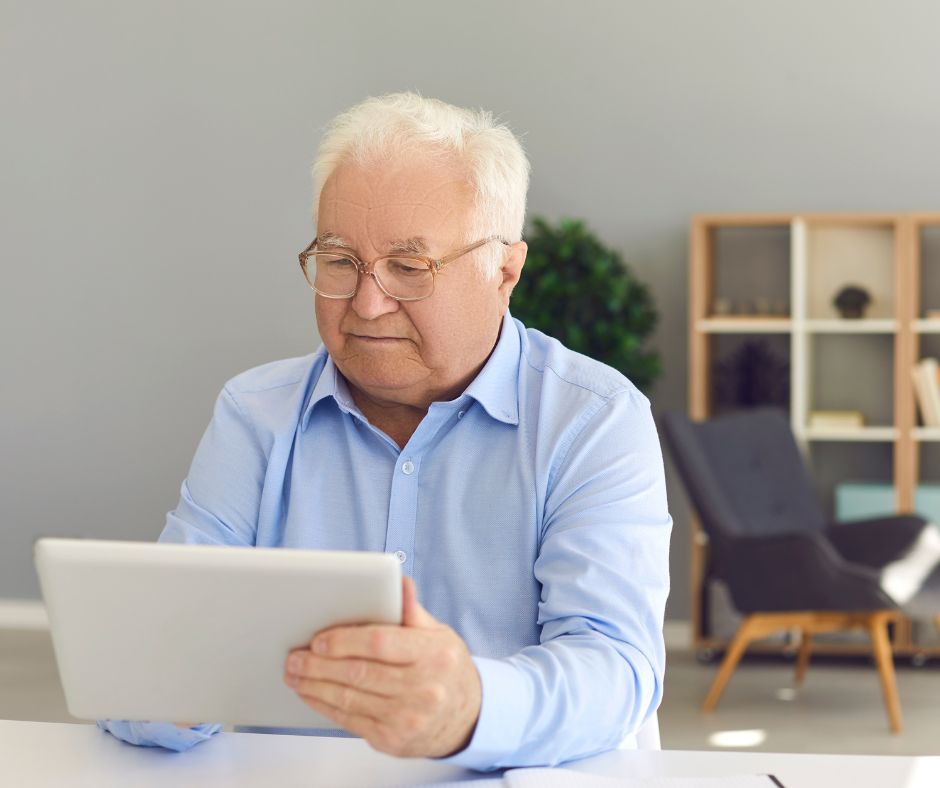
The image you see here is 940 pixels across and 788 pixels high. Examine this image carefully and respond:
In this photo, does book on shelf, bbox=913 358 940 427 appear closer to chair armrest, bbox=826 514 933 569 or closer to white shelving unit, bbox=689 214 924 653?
white shelving unit, bbox=689 214 924 653

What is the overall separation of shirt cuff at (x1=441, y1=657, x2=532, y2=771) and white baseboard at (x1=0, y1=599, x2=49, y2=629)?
197 inches

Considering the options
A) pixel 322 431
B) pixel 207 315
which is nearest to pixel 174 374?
pixel 207 315

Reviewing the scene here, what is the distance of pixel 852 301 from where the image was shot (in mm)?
5051

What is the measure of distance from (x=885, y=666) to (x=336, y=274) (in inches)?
123

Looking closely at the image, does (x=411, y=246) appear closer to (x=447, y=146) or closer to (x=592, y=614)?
(x=447, y=146)

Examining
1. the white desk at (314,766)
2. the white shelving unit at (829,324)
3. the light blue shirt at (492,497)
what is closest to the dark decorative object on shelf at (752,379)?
the white shelving unit at (829,324)

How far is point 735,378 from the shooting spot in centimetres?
517

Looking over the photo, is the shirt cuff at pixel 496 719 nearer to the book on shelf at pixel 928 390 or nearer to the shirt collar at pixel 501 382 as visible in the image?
the shirt collar at pixel 501 382

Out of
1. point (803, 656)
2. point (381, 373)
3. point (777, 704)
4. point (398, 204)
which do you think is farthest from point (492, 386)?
point (803, 656)

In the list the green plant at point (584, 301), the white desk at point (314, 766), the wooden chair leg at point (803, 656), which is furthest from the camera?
the green plant at point (584, 301)

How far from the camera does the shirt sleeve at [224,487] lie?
5.29ft

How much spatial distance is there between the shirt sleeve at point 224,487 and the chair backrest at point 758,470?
119 inches

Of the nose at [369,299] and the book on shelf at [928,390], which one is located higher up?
the nose at [369,299]

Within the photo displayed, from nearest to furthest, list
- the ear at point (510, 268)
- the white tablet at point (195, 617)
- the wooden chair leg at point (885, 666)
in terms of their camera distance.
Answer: the white tablet at point (195, 617) → the ear at point (510, 268) → the wooden chair leg at point (885, 666)
